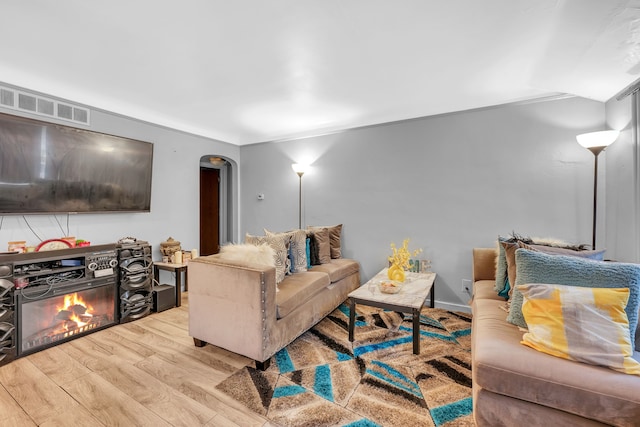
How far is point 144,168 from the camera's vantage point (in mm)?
3381

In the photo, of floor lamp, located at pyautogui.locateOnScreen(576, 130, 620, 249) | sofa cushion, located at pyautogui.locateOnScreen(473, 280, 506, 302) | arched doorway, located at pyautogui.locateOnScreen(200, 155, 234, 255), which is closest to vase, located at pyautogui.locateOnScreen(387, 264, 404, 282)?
sofa cushion, located at pyautogui.locateOnScreen(473, 280, 506, 302)

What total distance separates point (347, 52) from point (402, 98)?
1117 millimetres

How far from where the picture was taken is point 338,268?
10.7 ft

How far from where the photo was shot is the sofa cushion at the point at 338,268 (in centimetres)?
312

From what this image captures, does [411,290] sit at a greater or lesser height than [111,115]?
lesser

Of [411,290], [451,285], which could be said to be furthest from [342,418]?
[451,285]

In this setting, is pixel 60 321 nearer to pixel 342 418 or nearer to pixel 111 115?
pixel 111 115

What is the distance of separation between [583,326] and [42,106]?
4503 mm

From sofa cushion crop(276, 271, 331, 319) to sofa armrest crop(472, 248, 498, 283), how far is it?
1.54 m

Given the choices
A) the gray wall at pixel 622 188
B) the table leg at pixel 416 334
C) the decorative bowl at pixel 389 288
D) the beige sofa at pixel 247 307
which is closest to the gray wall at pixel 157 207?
the beige sofa at pixel 247 307

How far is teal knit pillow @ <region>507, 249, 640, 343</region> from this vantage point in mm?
1404

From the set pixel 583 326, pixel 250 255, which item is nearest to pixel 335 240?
pixel 250 255

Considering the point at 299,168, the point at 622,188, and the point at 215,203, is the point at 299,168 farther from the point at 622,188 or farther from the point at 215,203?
the point at 622,188

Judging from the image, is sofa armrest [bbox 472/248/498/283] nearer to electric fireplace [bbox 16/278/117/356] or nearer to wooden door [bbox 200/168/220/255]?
electric fireplace [bbox 16/278/117/356]
